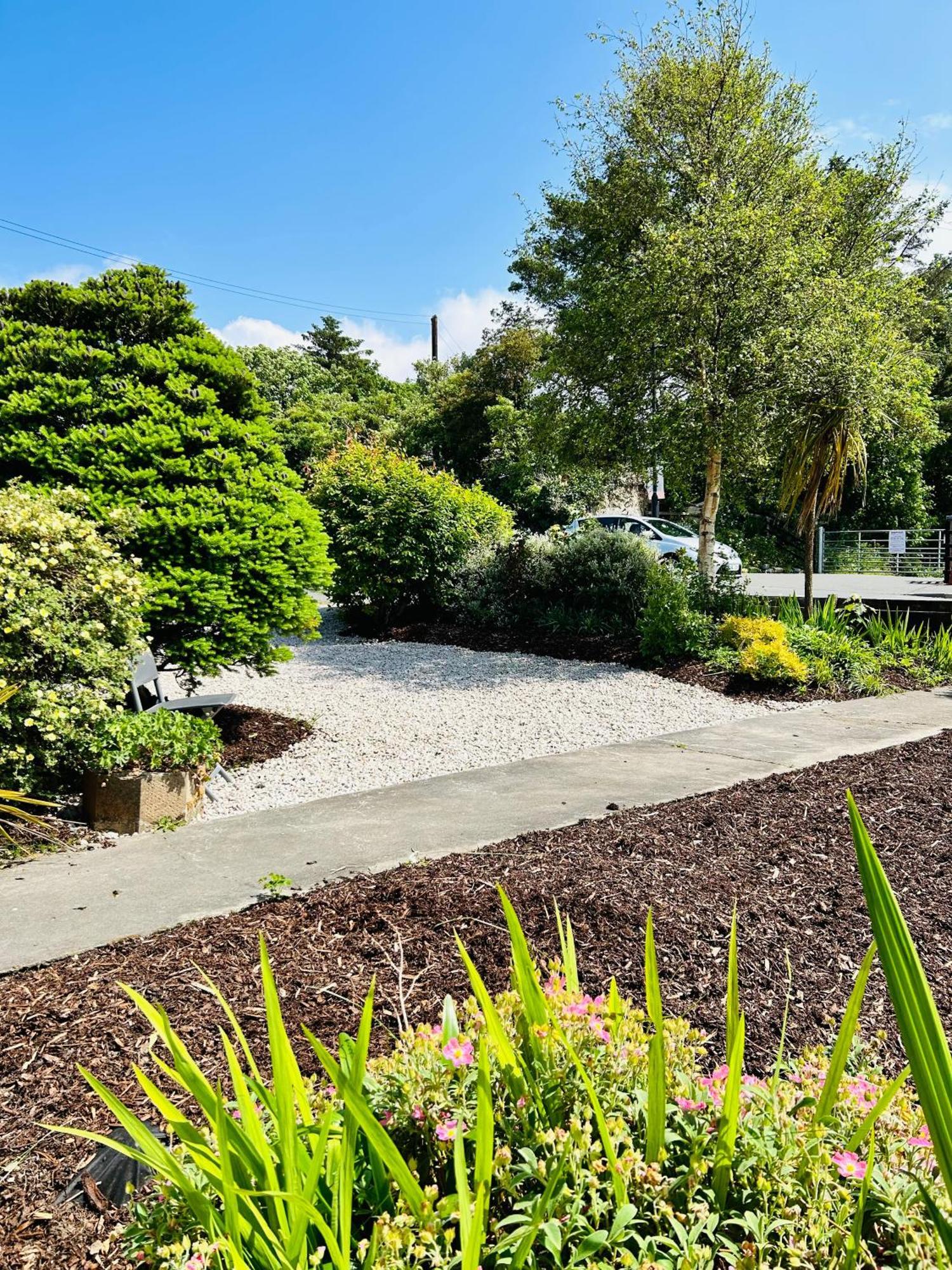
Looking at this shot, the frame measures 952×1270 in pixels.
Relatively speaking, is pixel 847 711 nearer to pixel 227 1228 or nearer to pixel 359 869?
pixel 359 869

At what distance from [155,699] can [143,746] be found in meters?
1.70

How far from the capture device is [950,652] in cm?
811

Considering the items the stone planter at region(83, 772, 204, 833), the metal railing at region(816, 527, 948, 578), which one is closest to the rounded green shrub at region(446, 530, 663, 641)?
the stone planter at region(83, 772, 204, 833)

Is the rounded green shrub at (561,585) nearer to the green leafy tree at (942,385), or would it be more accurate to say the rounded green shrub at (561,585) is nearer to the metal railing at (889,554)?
the metal railing at (889,554)

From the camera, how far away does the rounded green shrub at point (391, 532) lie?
36.3 ft

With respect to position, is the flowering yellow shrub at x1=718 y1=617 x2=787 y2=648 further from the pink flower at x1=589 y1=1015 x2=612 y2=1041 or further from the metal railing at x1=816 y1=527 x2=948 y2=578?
the metal railing at x1=816 y1=527 x2=948 y2=578

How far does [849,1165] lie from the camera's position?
42.4 inches

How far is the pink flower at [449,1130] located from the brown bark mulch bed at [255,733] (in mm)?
4180

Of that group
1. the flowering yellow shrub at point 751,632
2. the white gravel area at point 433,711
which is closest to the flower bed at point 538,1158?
the white gravel area at point 433,711

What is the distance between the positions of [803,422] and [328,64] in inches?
287

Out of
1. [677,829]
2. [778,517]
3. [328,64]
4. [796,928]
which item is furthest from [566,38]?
[778,517]

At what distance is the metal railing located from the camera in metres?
21.7

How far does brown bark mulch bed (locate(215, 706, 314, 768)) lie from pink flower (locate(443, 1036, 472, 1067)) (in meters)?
4.08

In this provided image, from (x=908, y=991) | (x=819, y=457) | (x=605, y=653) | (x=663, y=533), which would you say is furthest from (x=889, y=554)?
(x=908, y=991)
